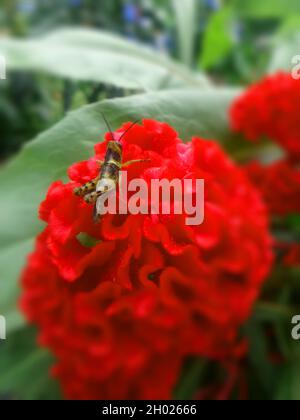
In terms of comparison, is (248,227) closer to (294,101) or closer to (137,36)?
(294,101)

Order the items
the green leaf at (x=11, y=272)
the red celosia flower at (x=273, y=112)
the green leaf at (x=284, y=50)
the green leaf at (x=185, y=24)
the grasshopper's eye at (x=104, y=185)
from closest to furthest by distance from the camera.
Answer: the grasshopper's eye at (x=104, y=185), the green leaf at (x=11, y=272), the red celosia flower at (x=273, y=112), the green leaf at (x=284, y=50), the green leaf at (x=185, y=24)

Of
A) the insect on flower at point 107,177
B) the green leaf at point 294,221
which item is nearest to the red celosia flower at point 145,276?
the insect on flower at point 107,177

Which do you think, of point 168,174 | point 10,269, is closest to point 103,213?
point 168,174

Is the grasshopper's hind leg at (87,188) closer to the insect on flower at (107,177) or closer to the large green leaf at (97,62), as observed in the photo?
the insect on flower at (107,177)

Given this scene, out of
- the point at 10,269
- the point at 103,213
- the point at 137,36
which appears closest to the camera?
the point at 103,213

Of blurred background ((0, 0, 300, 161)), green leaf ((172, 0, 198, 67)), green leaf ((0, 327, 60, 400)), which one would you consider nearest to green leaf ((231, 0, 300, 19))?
blurred background ((0, 0, 300, 161))

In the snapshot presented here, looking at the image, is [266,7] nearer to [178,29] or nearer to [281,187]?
[178,29]

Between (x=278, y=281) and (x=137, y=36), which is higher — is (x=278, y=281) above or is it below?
below
